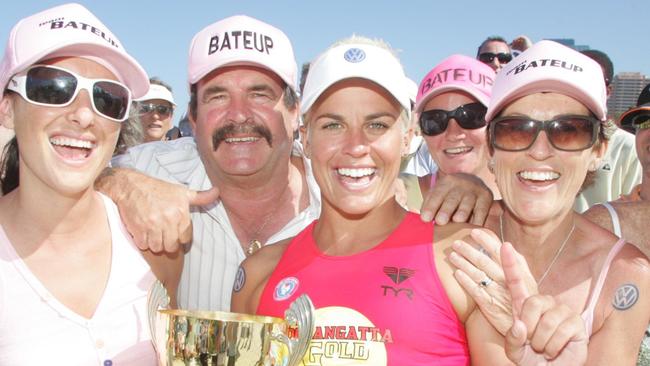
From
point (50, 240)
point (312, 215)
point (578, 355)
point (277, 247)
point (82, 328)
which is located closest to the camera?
point (578, 355)

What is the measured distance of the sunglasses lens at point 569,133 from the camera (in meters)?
3.08

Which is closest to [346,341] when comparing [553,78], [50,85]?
[553,78]

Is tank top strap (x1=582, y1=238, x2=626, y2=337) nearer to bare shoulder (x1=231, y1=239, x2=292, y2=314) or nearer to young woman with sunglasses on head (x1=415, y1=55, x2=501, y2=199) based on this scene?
bare shoulder (x1=231, y1=239, x2=292, y2=314)

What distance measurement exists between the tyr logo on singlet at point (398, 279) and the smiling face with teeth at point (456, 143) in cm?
206

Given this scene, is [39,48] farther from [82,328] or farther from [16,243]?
[82,328]

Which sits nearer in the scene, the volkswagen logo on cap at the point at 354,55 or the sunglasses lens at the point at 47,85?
the sunglasses lens at the point at 47,85

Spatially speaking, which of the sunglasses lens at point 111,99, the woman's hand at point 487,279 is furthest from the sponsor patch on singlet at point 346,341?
the sunglasses lens at point 111,99

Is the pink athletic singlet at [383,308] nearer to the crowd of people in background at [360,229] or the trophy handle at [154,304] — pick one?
the crowd of people in background at [360,229]

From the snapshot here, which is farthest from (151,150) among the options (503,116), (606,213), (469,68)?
(606,213)

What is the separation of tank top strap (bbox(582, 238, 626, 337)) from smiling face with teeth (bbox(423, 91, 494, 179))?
1790mm

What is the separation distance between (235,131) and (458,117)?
160 cm

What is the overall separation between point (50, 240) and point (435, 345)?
1905mm

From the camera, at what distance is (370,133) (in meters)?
3.12

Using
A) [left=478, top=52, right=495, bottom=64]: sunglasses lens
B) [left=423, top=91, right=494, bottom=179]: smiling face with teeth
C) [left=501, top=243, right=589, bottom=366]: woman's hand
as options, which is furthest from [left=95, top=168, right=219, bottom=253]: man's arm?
[left=478, top=52, right=495, bottom=64]: sunglasses lens
